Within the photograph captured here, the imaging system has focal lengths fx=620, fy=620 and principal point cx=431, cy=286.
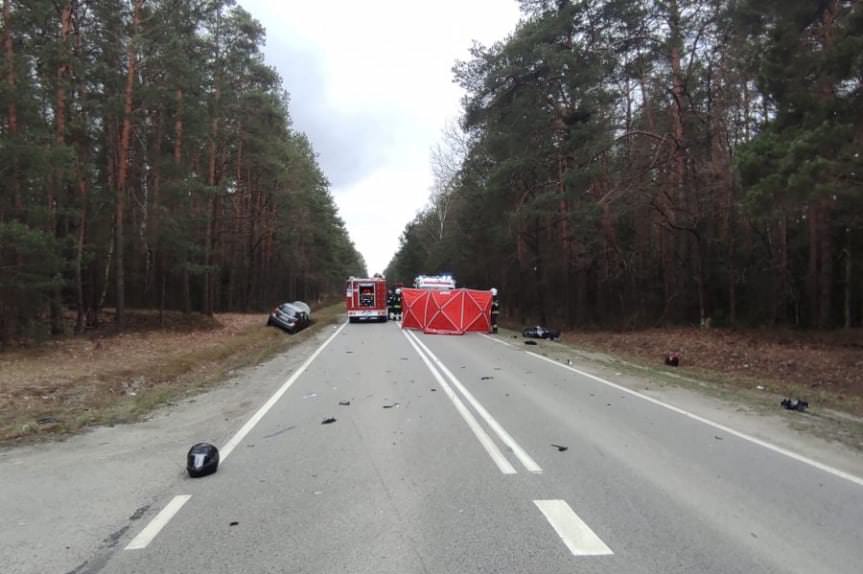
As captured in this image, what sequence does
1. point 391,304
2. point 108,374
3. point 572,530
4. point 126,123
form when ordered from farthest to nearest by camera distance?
point 391,304, point 126,123, point 108,374, point 572,530

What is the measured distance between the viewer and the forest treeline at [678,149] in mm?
14523

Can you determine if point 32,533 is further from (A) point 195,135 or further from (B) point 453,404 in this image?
(A) point 195,135

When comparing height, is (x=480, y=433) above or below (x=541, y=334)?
below

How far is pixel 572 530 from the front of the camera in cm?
461

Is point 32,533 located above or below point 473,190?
below

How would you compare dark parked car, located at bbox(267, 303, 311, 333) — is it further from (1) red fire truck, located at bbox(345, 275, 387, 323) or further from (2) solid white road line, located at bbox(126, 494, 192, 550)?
(2) solid white road line, located at bbox(126, 494, 192, 550)

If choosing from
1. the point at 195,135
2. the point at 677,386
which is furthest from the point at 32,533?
the point at 195,135

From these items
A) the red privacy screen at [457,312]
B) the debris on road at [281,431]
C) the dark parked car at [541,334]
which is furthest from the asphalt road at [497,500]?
the red privacy screen at [457,312]

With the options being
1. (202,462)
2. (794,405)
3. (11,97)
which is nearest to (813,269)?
(794,405)

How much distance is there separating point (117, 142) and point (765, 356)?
2453 centimetres

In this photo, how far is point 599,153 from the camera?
73.1 ft

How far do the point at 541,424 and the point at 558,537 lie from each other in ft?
13.5

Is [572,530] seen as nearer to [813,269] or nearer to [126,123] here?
[126,123]

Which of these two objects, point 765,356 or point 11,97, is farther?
point 11,97
